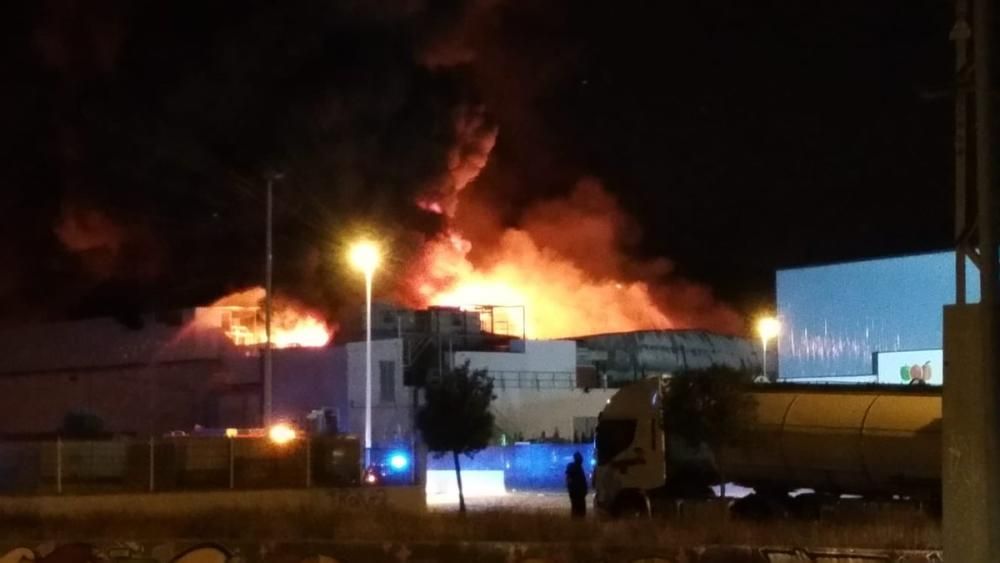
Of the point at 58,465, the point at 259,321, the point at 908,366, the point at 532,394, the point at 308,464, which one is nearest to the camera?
the point at 58,465

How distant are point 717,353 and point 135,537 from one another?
63.3m

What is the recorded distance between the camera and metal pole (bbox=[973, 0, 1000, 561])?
11.0m

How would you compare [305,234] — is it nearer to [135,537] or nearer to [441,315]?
[441,315]

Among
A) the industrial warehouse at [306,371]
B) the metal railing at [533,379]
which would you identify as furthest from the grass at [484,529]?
the metal railing at [533,379]

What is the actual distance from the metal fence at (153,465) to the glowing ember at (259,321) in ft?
125

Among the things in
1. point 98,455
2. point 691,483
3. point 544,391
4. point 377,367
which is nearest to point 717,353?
point 544,391

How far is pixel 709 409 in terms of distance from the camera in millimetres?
31406

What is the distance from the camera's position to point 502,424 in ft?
208

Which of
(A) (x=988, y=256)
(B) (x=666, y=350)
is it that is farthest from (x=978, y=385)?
(B) (x=666, y=350)

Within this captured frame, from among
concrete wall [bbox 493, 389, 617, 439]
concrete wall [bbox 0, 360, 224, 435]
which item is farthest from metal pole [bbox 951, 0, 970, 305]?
concrete wall [bbox 0, 360, 224, 435]

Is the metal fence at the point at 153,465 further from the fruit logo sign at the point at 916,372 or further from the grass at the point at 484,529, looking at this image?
the fruit logo sign at the point at 916,372

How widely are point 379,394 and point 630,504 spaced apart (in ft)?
103

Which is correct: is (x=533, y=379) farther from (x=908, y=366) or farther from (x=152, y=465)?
(x=152, y=465)

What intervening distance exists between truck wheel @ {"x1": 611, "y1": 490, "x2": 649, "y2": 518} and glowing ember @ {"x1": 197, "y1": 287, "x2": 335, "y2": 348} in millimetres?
Answer: 39954
